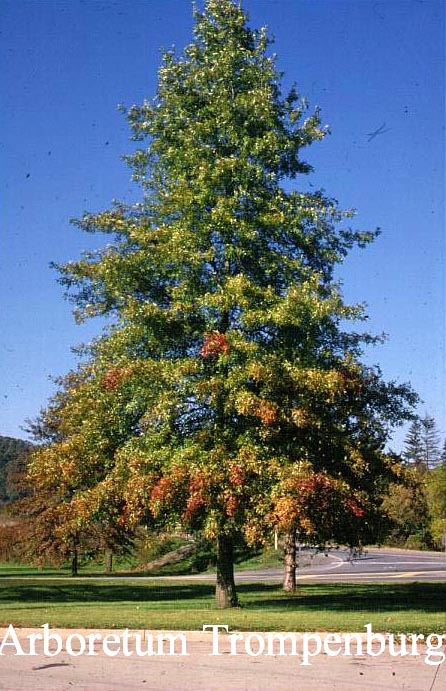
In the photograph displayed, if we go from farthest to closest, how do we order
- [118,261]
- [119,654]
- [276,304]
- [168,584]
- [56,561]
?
1. [56,561]
2. [168,584]
3. [118,261]
4. [276,304]
5. [119,654]

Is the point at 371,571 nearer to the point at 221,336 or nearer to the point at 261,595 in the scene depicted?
the point at 261,595

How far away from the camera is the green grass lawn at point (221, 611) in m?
13.0

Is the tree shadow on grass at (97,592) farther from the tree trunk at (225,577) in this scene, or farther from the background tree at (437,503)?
the background tree at (437,503)

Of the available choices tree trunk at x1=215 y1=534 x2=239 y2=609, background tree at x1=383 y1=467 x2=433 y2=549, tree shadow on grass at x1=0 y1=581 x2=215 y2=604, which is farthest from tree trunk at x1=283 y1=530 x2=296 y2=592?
background tree at x1=383 y1=467 x2=433 y2=549

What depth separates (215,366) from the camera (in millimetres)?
15422

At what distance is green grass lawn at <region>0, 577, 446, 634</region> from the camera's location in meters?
13.0

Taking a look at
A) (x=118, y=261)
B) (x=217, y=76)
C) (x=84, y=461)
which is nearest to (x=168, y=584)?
(x=84, y=461)

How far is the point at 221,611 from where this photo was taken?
16.1 meters

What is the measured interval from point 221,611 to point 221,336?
5480 mm

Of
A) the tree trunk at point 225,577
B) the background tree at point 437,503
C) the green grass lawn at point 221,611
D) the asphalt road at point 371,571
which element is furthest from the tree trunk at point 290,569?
the background tree at point 437,503

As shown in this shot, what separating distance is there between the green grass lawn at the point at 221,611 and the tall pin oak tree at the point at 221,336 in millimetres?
1610

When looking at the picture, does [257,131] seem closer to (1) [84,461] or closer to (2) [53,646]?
(1) [84,461]

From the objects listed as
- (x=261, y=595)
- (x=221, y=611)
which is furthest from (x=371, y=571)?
(x=221, y=611)

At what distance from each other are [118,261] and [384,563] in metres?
34.4
